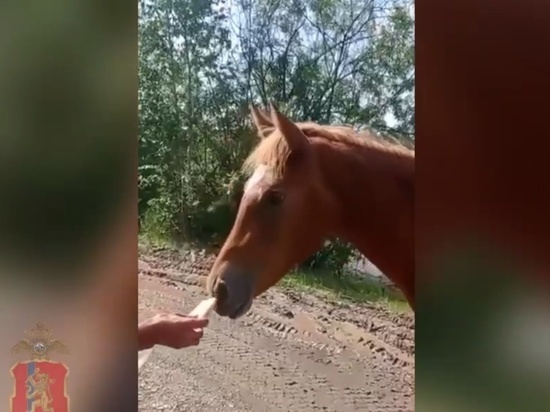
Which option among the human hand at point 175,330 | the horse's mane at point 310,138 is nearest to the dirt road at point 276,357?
the human hand at point 175,330

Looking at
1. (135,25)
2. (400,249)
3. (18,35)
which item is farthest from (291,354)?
(18,35)

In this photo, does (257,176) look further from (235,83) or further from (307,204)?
(235,83)

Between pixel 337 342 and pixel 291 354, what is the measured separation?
147mm

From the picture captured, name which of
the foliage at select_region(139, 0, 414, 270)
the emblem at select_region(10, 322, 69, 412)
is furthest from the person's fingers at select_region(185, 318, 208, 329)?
the emblem at select_region(10, 322, 69, 412)

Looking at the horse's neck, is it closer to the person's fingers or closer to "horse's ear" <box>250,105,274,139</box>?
"horse's ear" <box>250,105,274,139</box>

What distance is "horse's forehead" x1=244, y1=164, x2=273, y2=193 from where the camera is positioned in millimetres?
1970

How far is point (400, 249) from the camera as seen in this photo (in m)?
1.95

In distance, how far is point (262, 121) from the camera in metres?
1.97

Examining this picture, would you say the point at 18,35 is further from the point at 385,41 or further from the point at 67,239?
the point at 385,41

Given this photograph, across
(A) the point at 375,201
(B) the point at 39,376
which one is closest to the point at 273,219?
(A) the point at 375,201

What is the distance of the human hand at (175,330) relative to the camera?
1982mm

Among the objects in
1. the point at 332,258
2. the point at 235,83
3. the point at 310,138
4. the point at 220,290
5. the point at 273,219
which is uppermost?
the point at 235,83

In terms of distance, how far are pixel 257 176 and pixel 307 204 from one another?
0.59 feet

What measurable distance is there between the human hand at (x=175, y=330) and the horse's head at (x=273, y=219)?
0.34ft
